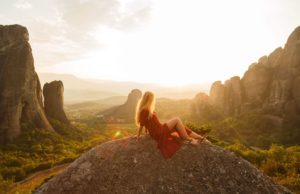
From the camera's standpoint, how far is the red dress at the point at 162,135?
11.4 metres

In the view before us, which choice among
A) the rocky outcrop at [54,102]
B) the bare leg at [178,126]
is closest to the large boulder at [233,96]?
the rocky outcrop at [54,102]

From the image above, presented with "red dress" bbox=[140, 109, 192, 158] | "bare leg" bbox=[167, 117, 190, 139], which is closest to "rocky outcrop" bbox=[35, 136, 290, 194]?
"red dress" bbox=[140, 109, 192, 158]

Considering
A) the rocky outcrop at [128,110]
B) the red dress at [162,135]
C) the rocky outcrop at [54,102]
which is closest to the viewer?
the red dress at [162,135]

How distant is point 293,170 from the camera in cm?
2173

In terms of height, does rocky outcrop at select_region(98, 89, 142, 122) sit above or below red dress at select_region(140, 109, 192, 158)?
below

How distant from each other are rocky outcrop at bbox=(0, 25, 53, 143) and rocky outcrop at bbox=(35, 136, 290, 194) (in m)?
48.0

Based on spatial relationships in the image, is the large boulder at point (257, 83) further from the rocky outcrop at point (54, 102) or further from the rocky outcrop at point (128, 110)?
the rocky outcrop at point (128, 110)

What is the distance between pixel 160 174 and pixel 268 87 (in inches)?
3160

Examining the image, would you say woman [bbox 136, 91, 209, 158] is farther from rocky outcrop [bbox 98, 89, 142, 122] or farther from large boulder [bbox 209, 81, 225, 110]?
rocky outcrop [bbox 98, 89, 142, 122]

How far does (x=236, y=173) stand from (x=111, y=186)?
4425mm

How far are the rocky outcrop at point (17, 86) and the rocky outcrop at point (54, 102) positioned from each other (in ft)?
29.9

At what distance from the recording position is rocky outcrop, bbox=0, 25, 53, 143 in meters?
57.0

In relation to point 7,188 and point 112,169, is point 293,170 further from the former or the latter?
point 7,188

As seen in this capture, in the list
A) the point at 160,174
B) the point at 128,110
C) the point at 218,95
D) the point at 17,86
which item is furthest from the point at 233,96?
the point at 160,174
